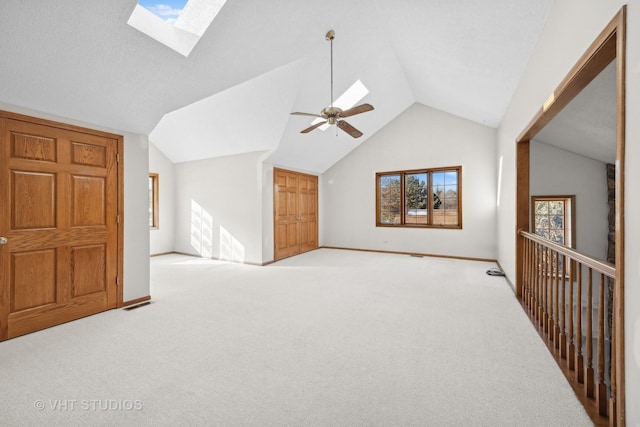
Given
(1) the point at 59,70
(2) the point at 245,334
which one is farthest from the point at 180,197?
(2) the point at 245,334

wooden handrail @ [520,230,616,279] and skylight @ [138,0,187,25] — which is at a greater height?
skylight @ [138,0,187,25]

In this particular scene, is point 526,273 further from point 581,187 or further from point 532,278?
point 581,187

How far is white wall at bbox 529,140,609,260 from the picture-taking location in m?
4.76

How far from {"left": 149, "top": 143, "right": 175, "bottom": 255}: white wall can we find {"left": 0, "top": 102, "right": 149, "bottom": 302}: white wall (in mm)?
3427

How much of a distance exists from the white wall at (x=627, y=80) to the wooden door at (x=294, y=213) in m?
4.46

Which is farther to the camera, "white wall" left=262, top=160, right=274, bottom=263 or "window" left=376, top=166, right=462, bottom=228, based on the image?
"window" left=376, top=166, right=462, bottom=228

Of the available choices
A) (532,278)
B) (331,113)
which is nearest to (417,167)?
(331,113)

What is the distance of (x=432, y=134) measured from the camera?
247 inches

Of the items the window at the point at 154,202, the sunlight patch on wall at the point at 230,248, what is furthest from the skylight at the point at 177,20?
the window at the point at 154,202

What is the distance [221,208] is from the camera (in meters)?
6.02

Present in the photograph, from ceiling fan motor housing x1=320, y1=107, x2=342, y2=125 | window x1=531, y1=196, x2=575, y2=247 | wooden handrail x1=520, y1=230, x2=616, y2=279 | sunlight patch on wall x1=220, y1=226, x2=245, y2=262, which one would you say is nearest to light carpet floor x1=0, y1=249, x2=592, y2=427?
wooden handrail x1=520, y1=230, x2=616, y2=279

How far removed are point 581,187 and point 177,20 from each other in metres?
6.55

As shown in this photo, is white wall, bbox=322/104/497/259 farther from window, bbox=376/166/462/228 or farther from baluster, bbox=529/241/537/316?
baluster, bbox=529/241/537/316

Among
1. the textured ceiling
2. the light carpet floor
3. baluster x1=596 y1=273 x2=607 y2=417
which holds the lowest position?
the light carpet floor
